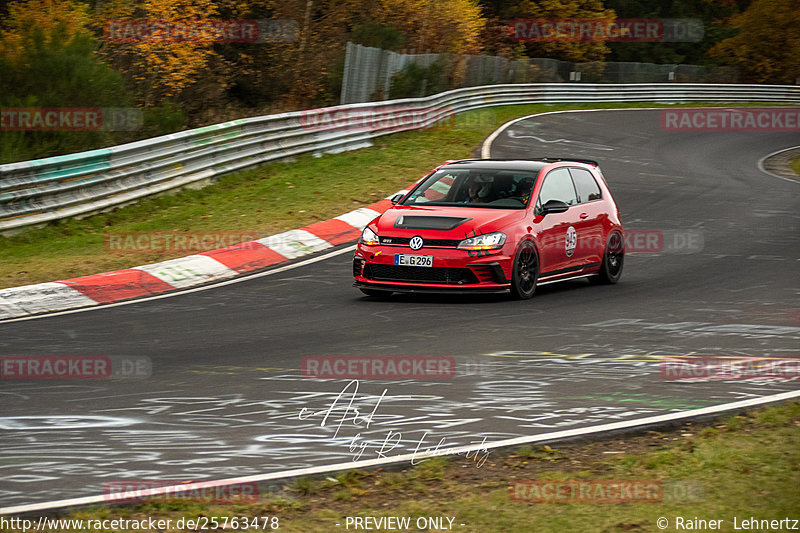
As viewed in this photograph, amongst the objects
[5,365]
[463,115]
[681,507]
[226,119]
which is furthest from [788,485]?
[463,115]

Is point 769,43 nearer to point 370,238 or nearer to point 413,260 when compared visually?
point 370,238

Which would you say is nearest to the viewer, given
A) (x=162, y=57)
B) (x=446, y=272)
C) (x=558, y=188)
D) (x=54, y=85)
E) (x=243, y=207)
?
(x=446, y=272)

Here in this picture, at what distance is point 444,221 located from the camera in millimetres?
11891

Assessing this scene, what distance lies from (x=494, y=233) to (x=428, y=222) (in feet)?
2.37

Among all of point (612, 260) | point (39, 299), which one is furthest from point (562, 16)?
point (39, 299)

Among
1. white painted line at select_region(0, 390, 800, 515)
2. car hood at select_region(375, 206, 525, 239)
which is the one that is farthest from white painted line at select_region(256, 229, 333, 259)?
white painted line at select_region(0, 390, 800, 515)

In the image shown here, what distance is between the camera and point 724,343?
941 centimetres

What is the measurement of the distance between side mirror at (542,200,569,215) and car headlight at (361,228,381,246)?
188 cm

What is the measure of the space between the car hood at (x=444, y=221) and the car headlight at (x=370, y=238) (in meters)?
0.07

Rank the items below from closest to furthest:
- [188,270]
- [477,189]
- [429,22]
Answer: [477,189], [188,270], [429,22]

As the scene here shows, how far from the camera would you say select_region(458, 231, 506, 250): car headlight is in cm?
1161

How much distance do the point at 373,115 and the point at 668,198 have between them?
304 inches

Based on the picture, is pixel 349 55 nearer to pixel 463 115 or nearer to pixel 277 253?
pixel 463 115

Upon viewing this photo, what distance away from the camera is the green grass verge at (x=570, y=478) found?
4914 millimetres
